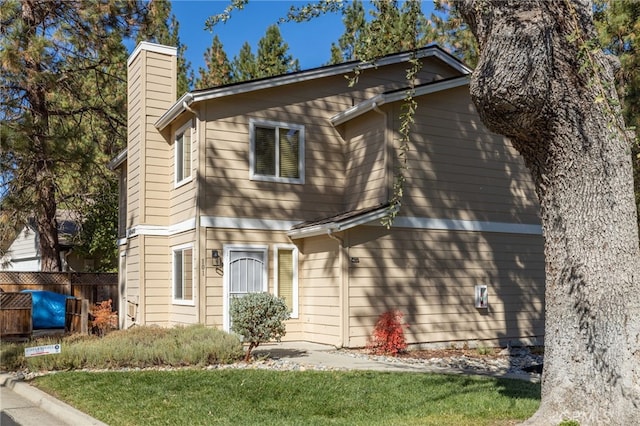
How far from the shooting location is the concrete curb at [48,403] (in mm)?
7308

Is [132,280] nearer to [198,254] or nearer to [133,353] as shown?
[198,254]

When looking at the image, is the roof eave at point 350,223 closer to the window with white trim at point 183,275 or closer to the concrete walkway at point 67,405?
the concrete walkway at point 67,405

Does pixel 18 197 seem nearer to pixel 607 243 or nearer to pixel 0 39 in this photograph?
pixel 0 39

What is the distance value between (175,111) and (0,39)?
6421 mm

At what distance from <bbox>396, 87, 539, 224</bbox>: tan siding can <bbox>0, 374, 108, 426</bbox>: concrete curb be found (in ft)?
27.8

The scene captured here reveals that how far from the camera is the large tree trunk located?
18.7ft

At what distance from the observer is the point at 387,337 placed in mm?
13391

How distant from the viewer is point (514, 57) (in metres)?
5.68

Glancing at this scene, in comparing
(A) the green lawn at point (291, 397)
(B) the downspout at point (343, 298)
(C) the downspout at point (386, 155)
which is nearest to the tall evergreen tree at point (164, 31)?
(C) the downspout at point (386, 155)

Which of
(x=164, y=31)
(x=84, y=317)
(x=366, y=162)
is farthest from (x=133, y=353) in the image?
(x=164, y=31)

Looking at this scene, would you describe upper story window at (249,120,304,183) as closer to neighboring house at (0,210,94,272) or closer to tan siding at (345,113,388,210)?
tan siding at (345,113,388,210)

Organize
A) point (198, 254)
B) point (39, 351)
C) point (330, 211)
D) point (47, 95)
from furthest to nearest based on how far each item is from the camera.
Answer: point (47, 95)
point (330, 211)
point (198, 254)
point (39, 351)

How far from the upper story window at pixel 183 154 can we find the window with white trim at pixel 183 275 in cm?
167

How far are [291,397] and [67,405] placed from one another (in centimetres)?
280
